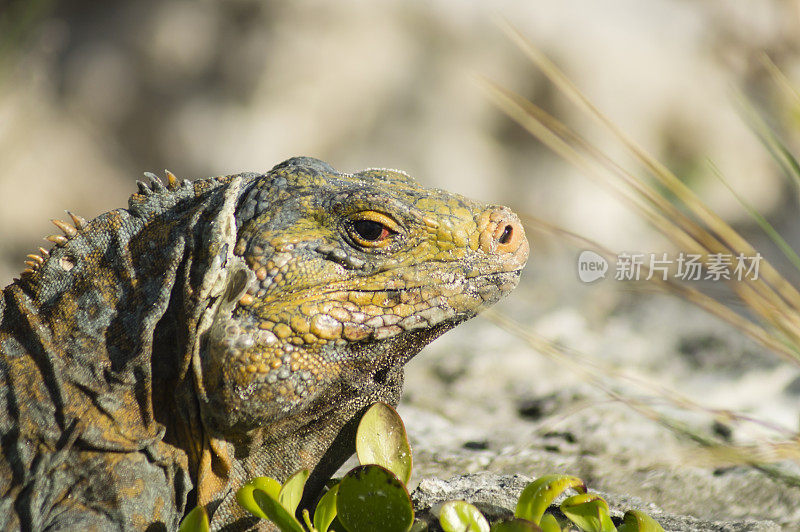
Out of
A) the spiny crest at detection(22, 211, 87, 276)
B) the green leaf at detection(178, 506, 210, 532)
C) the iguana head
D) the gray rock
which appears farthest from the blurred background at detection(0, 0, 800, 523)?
the green leaf at detection(178, 506, 210, 532)

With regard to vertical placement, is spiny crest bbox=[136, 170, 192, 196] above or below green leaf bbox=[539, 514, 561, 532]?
above

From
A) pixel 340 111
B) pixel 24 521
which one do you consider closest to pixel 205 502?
pixel 24 521

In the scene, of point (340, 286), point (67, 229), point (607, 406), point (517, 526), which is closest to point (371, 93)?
point (607, 406)

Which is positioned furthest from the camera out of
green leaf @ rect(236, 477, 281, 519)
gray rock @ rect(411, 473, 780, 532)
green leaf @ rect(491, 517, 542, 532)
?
gray rock @ rect(411, 473, 780, 532)

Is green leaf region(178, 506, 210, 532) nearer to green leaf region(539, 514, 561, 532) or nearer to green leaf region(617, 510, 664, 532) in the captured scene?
green leaf region(539, 514, 561, 532)

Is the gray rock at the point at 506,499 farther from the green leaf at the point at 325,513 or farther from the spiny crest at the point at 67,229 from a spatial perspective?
the spiny crest at the point at 67,229

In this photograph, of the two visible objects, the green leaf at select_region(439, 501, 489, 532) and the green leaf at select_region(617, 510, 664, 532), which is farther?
the green leaf at select_region(617, 510, 664, 532)

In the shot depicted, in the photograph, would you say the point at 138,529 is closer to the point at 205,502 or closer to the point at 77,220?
the point at 205,502
